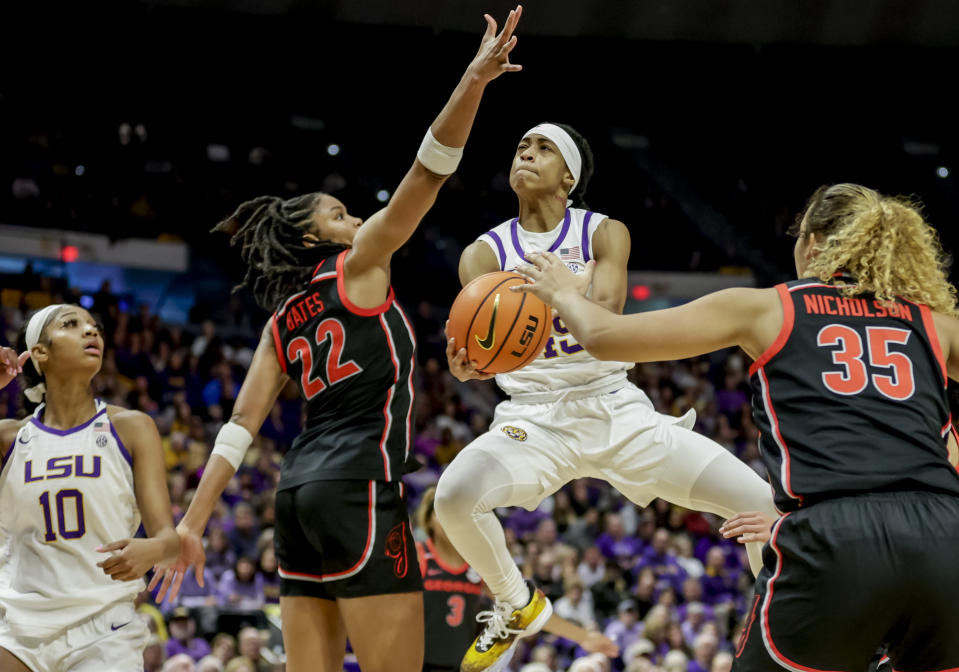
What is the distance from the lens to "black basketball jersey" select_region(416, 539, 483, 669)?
5.87 metres

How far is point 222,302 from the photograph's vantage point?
16.8 meters

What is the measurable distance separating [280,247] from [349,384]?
748 millimetres

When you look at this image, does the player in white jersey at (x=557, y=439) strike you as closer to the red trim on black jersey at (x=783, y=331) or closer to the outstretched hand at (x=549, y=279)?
the outstretched hand at (x=549, y=279)

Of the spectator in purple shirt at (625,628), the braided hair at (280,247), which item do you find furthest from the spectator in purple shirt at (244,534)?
the braided hair at (280,247)

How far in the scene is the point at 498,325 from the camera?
3.81 meters

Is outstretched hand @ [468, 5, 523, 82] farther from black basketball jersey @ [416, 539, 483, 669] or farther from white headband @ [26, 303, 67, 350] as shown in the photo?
black basketball jersey @ [416, 539, 483, 669]

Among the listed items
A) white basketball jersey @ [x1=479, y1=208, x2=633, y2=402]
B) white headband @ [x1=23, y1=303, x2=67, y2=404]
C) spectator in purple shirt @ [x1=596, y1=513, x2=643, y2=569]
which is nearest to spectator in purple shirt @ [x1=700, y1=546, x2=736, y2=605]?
spectator in purple shirt @ [x1=596, y1=513, x2=643, y2=569]

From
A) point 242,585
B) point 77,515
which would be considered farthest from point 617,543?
point 77,515

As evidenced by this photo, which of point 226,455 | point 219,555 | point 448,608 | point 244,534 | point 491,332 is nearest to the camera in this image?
point 491,332

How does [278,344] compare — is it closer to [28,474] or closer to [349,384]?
[349,384]

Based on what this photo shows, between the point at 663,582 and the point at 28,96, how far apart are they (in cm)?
1212

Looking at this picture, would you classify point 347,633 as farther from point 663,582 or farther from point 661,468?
point 663,582

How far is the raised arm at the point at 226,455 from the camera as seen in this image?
400 cm

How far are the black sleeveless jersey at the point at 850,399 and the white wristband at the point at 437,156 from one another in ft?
3.83
